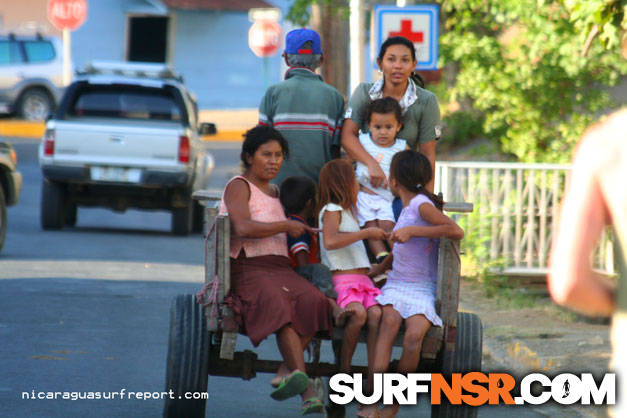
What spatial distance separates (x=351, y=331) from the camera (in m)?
5.52

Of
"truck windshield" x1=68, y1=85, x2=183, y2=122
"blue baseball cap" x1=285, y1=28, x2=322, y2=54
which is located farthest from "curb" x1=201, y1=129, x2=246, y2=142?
"blue baseball cap" x1=285, y1=28, x2=322, y2=54

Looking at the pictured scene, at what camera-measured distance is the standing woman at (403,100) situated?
6797 millimetres

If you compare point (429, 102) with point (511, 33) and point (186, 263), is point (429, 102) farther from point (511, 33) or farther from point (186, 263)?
point (511, 33)

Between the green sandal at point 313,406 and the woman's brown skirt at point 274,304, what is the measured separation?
1.20ft

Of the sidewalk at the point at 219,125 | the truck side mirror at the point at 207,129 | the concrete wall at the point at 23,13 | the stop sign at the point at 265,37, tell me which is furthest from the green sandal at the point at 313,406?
the concrete wall at the point at 23,13

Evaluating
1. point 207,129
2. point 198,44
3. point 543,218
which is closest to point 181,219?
point 207,129

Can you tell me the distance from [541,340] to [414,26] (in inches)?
176

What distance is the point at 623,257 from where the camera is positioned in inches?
101

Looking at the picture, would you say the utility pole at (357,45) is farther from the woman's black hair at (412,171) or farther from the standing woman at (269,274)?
the woman's black hair at (412,171)

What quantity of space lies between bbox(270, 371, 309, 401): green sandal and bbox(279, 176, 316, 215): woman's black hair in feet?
3.68

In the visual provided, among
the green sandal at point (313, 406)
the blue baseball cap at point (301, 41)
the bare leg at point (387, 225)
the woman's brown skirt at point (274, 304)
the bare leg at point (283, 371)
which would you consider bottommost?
the green sandal at point (313, 406)

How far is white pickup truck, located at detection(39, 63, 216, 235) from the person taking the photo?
616 inches

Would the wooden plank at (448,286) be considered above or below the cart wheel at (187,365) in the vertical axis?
above

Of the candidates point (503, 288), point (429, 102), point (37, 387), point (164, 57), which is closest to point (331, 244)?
point (429, 102)
